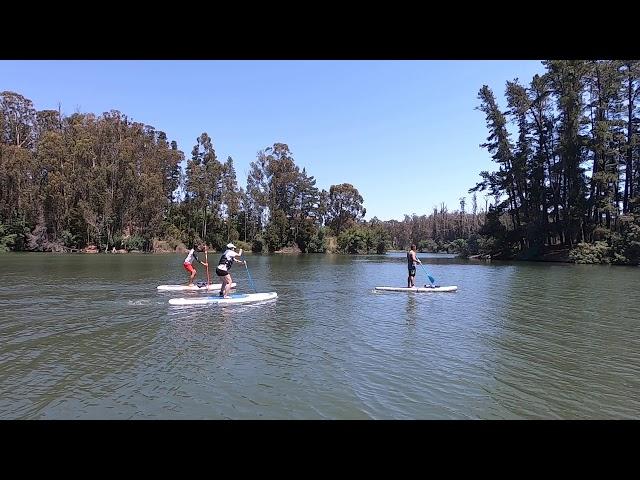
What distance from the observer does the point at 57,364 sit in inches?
348

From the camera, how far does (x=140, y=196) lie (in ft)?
245

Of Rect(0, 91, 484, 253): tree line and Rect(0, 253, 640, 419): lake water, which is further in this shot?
Rect(0, 91, 484, 253): tree line

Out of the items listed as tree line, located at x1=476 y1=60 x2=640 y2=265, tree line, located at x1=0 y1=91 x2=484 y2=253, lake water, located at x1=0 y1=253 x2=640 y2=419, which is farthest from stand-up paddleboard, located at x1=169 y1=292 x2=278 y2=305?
tree line, located at x1=0 y1=91 x2=484 y2=253

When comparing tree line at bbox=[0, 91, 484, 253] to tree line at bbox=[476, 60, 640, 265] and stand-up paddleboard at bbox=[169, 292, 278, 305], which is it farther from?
stand-up paddleboard at bbox=[169, 292, 278, 305]

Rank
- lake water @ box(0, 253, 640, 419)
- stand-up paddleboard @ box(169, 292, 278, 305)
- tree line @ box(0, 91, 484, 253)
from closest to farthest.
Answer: lake water @ box(0, 253, 640, 419)
stand-up paddleboard @ box(169, 292, 278, 305)
tree line @ box(0, 91, 484, 253)

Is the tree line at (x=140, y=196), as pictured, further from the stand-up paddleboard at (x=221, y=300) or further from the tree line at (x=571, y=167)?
the stand-up paddleboard at (x=221, y=300)

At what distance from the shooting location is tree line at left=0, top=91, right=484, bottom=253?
70.4 meters

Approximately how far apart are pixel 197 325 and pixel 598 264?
4868 centimetres

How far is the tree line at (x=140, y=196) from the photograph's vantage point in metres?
70.4

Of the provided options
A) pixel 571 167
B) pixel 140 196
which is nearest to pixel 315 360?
pixel 571 167
